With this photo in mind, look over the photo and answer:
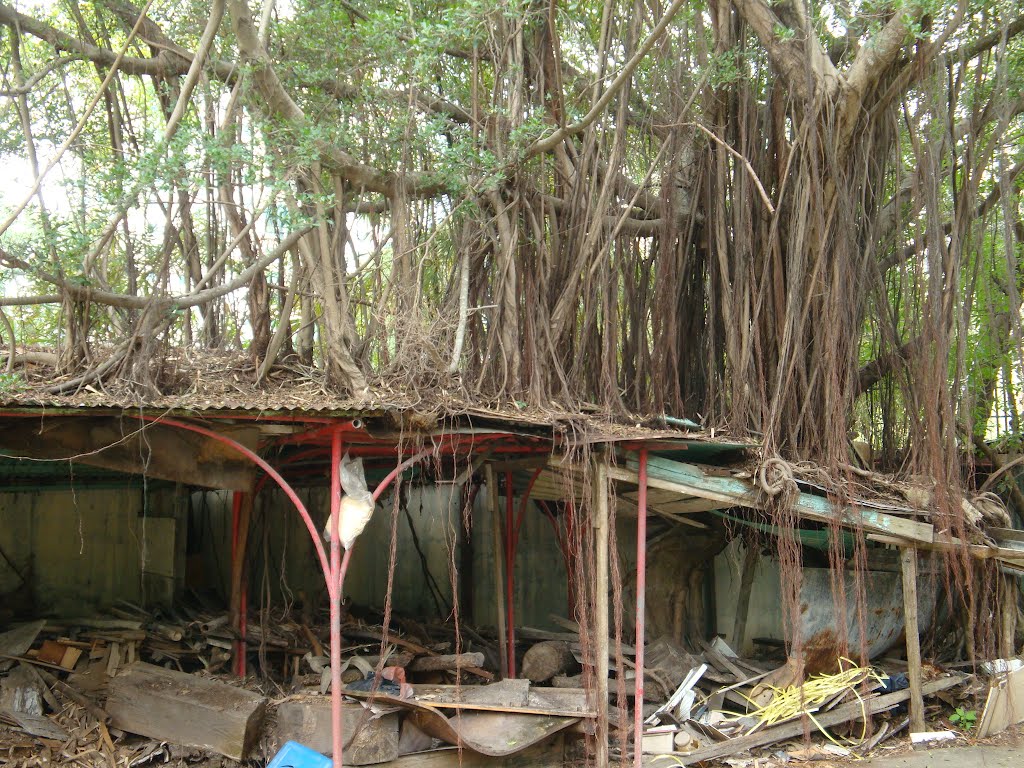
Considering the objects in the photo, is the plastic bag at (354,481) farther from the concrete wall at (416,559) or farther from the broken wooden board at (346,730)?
the concrete wall at (416,559)

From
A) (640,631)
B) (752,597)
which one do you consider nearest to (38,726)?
(640,631)

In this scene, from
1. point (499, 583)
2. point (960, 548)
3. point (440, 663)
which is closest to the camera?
point (440, 663)

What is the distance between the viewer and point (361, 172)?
7.57m

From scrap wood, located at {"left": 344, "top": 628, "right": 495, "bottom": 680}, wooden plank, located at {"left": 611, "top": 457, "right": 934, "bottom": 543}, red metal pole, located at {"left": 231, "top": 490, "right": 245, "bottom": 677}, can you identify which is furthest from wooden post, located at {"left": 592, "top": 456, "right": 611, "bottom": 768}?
red metal pole, located at {"left": 231, "top": 490, "right": 245, "bottom": 677}

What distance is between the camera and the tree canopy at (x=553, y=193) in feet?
23.7

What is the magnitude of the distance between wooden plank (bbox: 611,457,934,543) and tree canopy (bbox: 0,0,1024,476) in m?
0.53

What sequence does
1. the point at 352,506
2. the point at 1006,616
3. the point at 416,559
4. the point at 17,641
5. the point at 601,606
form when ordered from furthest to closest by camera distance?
1. the point at 416,559
2. the point at 1006,616
3. the point at 17,641
4. the point at 601,606
5. the point at 352,506

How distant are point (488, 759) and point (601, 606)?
134 cm

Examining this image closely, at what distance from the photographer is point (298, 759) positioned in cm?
595

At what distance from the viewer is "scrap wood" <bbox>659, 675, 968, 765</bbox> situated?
7395 millimetres

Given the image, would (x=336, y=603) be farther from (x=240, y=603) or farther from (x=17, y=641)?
(x=17, y=641)

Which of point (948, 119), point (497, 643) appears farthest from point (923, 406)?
point (497, 643)

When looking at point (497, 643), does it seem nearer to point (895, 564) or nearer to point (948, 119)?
point (895, 564)

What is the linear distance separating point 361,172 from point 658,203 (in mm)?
3036
